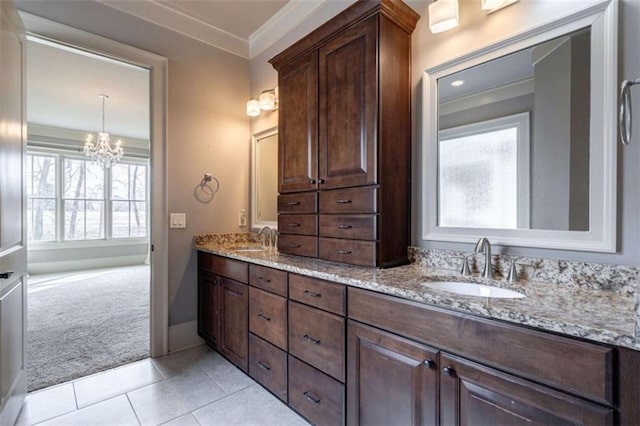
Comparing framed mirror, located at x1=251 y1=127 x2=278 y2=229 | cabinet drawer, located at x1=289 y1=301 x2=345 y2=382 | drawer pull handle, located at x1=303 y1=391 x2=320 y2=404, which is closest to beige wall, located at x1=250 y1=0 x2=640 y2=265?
cabinet drawer, located at x1=289 y1=301 x2=345 y2=382

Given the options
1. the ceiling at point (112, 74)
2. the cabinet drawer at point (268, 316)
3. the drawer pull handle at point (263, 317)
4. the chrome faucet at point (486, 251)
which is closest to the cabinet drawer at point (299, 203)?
the cabinet drawer at point (268, 316)

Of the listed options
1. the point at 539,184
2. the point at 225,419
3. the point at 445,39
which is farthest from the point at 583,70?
the point at 225,419

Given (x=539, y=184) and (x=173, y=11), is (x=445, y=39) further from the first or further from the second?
(x=173, y=11)

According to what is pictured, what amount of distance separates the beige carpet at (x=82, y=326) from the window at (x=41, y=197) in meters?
1.03

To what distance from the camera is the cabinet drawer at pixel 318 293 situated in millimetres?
1439

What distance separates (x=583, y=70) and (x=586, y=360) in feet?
→ 3.74

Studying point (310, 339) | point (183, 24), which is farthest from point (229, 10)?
point (310, 339)

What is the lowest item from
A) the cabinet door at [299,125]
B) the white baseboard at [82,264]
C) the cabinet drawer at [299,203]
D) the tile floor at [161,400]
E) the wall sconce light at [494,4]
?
the tile floor at [161,400]

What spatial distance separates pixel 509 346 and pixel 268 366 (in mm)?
1433

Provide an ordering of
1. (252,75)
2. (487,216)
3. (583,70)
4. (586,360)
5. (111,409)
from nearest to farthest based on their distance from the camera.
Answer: (586,360) < (583,70) < (487,216) < (111,409) < (252,75)

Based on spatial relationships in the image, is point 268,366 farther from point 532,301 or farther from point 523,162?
point 523,162

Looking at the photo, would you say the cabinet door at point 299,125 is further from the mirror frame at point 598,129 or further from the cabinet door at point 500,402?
the cabinet door at point 500,402

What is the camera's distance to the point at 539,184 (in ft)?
4.42

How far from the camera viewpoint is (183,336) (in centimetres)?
261
